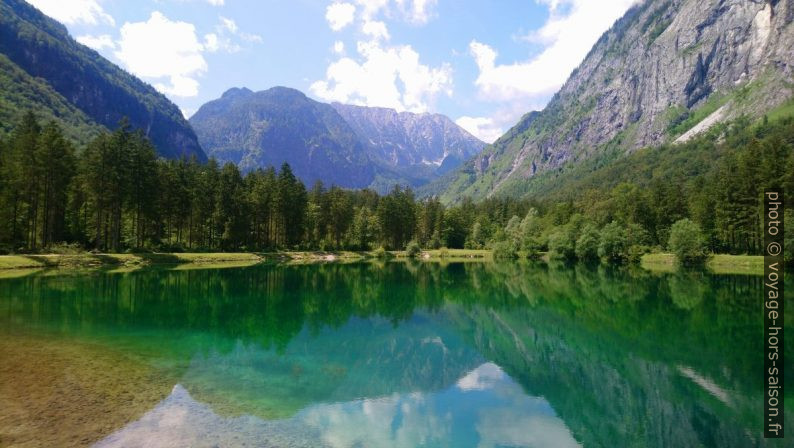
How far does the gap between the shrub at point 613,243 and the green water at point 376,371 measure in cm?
5728

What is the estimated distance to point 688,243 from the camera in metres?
Answer: 81.4

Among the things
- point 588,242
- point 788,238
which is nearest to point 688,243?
point 788,238

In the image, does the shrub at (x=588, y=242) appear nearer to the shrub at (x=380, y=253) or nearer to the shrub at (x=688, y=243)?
the shrub at (x=688, y=243)

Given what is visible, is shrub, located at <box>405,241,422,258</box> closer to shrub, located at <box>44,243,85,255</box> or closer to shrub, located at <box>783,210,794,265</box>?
shrub, located at <box>44,243,85,255</box>

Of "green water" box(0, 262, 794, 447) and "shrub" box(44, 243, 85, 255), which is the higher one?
"shrub" box(44, 243, 85, 255)

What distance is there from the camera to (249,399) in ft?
51.2

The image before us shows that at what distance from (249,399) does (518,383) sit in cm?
1103

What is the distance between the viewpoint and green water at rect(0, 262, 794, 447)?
527 inches

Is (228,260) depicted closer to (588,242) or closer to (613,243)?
(588,242)

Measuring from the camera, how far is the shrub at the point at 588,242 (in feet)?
328

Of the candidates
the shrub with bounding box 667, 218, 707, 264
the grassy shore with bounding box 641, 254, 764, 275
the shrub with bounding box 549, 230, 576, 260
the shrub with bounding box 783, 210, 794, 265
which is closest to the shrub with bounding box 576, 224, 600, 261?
the shrub with bounding box 549, 230, 576, 260

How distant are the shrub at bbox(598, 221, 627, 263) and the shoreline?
190 inches

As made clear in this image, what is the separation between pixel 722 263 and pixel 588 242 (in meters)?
25.7

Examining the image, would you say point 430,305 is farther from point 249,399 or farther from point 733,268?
point 733,268
